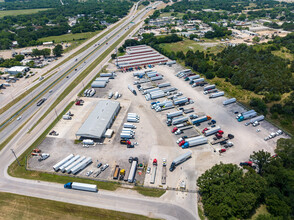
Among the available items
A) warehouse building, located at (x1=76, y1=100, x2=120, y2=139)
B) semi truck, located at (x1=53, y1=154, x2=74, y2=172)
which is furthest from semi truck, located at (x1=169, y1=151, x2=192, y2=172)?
semi truck, located at (x1=53, y1=154, x2=74, y2=172)

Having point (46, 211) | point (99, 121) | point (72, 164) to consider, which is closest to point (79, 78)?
point (99, 121)

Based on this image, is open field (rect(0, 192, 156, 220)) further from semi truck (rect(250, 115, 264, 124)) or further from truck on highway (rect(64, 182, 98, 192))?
semi truck (rect(250, 115, 264, 124))

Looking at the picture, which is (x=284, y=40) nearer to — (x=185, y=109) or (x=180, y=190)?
(x=185, y=109)

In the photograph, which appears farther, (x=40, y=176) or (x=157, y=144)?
(x=157, y=144)

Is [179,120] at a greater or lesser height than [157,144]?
greater

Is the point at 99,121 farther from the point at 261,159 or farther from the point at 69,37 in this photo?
the point at 69,37

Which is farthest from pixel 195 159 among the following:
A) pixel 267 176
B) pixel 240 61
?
pixel 240 61
